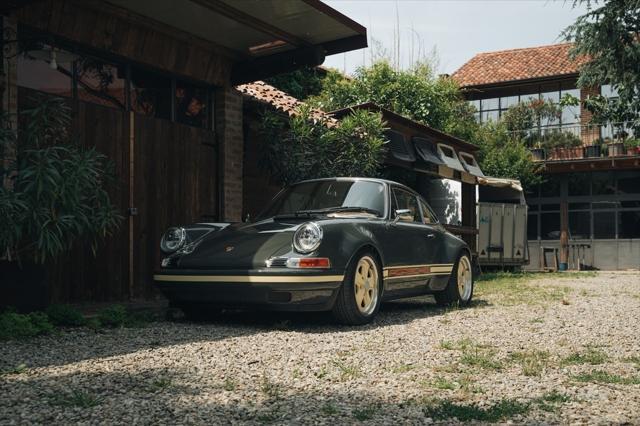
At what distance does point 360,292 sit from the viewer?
726cm

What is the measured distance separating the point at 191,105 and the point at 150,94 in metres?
0.93

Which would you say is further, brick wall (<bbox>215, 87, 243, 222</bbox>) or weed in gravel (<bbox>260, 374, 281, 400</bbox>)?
brick wall (<bbox>215, 87, 243, 222</bbox>)

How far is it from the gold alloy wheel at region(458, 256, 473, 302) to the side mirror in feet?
4.59

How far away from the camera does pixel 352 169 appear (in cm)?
1160

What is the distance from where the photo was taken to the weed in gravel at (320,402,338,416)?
12.4 feet

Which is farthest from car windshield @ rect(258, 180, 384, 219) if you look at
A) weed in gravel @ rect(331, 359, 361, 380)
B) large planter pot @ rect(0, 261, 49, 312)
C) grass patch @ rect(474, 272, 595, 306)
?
grass patch @ rect(474, 272, 595, 306)

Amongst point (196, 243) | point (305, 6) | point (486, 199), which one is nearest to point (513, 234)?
point (486, 199)

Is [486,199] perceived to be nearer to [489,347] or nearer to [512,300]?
[512,300]

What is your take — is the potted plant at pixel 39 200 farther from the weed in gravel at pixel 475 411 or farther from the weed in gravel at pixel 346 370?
the weed in gravel at pixel 475 411

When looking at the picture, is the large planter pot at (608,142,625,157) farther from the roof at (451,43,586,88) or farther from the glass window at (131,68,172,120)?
the glass window at (131,68,172,120)

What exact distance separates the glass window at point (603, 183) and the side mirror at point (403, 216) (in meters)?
21.8

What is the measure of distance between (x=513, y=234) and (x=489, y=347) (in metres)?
15.4

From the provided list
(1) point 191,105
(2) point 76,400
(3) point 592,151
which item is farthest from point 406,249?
(3) point 592,151

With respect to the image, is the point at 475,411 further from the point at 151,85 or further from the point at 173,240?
the point at 151,85
